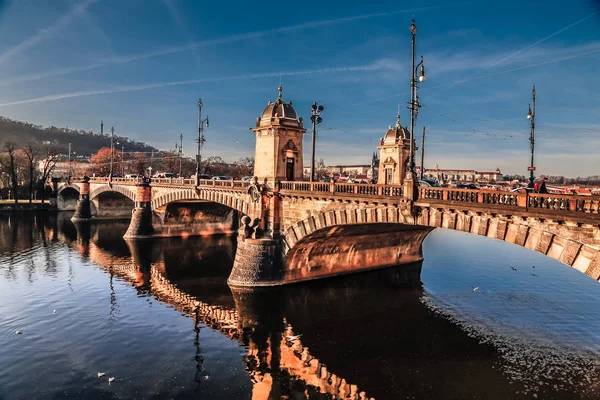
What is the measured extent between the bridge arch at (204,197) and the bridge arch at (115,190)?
6.30 m

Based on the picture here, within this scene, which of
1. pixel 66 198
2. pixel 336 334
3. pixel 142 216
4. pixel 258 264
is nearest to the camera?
pixel 336 334

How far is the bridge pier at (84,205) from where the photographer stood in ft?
208

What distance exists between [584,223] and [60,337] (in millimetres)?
21261

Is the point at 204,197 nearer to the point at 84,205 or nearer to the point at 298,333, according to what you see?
the point at 298,333

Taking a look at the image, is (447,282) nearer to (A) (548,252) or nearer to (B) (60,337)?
(A) (548,252)

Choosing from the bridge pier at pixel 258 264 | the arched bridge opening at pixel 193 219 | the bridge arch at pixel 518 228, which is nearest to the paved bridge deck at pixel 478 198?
the bridge arch at pixel 518 228

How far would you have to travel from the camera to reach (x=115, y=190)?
56688mm

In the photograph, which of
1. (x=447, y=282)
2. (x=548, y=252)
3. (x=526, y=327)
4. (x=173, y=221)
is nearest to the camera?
(x=548, y=252)

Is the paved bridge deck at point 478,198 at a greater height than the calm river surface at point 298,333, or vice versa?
the paved bridge deck at point 478,198

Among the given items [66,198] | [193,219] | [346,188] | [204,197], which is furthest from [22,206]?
[346,188]

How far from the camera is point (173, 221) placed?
159 ft

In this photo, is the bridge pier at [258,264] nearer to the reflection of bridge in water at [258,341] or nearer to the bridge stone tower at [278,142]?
the reflection of bridge in water at [258,341]

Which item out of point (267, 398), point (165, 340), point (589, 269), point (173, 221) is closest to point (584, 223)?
point (589, 269)

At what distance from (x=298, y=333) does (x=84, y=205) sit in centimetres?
5550
